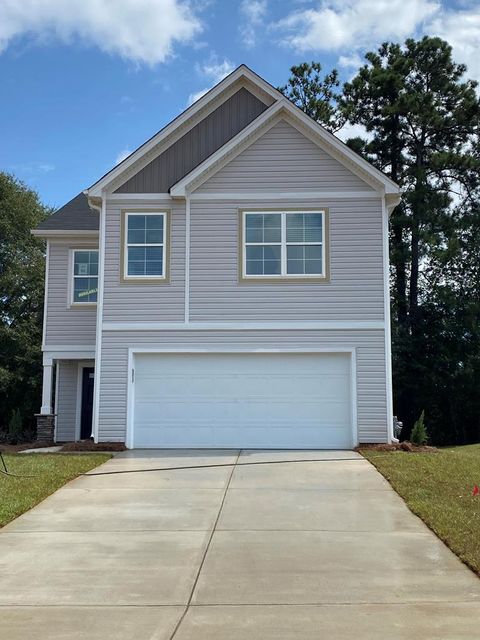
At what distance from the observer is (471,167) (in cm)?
2827

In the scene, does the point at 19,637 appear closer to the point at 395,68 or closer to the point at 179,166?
the point at 179,166

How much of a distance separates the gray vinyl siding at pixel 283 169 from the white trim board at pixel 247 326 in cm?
312

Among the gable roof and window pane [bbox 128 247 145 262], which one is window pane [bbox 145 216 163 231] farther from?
the gable roof

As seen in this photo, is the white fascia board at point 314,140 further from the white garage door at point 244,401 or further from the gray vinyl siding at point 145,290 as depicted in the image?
the white garage door at point 244,401

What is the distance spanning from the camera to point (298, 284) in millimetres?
15125

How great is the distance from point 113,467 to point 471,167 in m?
22.2

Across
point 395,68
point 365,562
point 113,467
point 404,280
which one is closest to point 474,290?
point 404,280

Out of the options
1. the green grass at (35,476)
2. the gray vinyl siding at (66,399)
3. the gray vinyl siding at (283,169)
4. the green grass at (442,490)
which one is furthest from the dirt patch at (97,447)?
the gray vinyl siding at (283,169)

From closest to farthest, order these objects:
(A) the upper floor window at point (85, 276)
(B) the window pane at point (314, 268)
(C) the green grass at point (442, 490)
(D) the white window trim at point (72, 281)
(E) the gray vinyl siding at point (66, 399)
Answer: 1. (C) the green grass at point (442, 490)
2. (B) the window pane at point (314, 268)
3. (D) the white window trim at point (72, 281)
4. (A) the upper floor window at point (85, 276)
5. (E) the gray vinyl siding at point (66, 399)

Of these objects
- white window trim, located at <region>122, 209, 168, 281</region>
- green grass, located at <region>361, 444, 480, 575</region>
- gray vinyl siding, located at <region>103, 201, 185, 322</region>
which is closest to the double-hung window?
gray vinyl siding, located at <region>103, 201, 185, 322</region>

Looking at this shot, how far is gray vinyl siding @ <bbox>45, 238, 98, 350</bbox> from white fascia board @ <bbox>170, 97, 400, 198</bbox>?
378 cm

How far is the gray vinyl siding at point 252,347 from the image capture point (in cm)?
1473

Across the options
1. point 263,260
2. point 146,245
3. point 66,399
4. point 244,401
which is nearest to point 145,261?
point 146,245

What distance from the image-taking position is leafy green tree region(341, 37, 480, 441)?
2728cm
